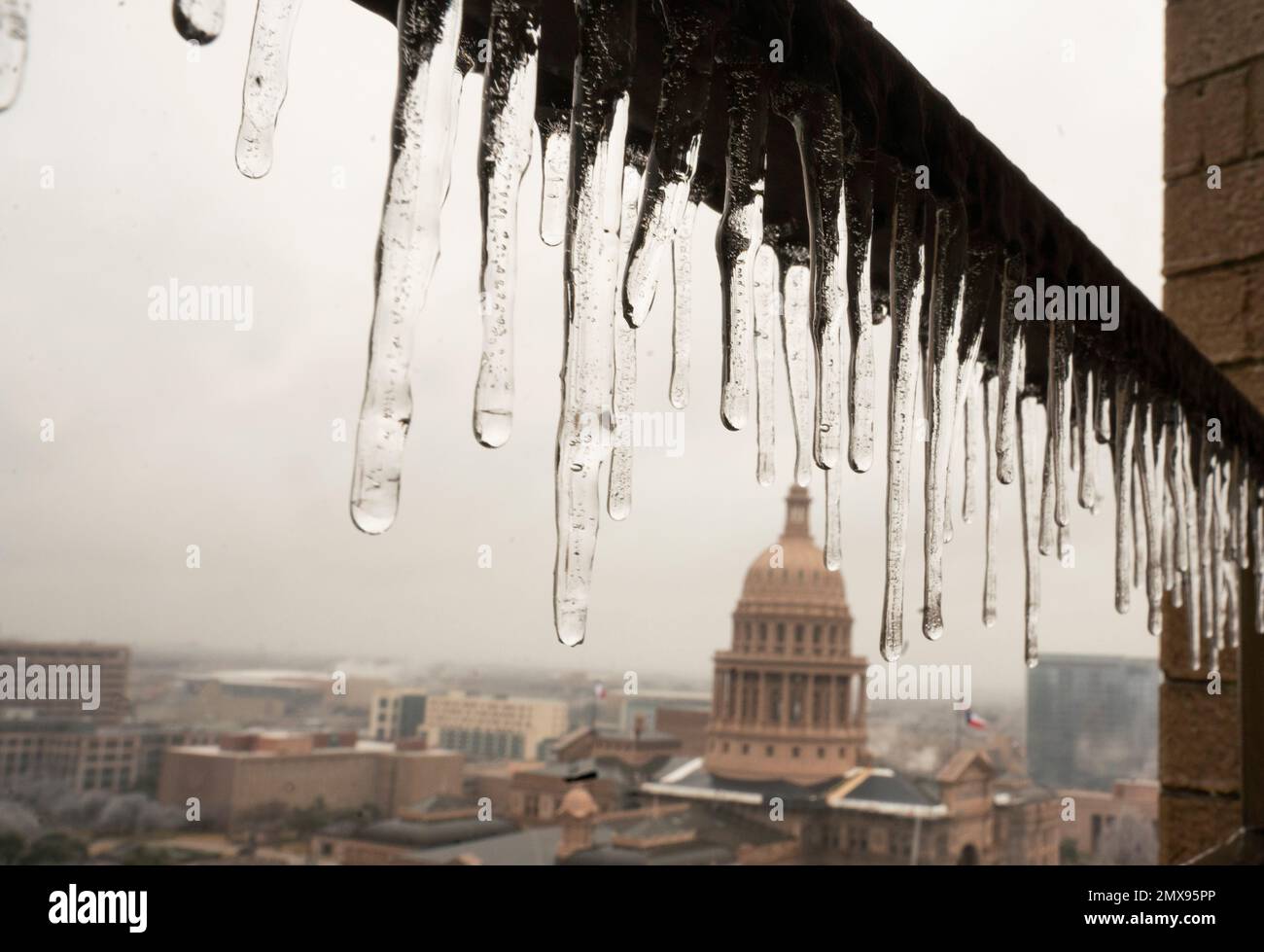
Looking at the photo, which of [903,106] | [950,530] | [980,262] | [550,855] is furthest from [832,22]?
[550,855]

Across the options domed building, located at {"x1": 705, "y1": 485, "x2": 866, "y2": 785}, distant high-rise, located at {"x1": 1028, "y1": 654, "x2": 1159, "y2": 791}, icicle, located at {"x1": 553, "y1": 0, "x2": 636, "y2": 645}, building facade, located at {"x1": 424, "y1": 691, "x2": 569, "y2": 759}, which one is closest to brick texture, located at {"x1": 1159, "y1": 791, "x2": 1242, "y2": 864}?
icicle, located at {"x1": 553, "y1": 0, "x2": 636, "y2": 645}

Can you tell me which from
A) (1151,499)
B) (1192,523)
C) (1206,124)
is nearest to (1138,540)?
(1151,499)

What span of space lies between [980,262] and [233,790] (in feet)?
39.9

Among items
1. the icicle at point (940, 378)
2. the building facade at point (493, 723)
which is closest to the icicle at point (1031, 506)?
the icicle at point (940, 378)

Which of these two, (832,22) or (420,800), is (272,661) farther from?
(832,22)

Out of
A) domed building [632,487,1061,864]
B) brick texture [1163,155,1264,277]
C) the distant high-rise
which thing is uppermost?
brick texture [1163,155,1264,277]

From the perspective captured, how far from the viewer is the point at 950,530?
0.72 meters

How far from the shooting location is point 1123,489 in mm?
939

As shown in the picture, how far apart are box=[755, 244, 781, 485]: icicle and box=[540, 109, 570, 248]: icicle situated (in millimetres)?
141

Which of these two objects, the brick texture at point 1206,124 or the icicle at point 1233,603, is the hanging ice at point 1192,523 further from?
the brick texture at point 1206,124

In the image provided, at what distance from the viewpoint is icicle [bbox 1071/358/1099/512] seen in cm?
73

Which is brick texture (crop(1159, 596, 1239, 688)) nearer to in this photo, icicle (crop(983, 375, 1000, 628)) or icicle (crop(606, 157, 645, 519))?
icicle (crop(983, 375, 1000, 628))

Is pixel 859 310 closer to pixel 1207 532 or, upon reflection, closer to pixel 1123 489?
pixel 1123 489

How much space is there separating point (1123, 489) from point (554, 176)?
777 mm
